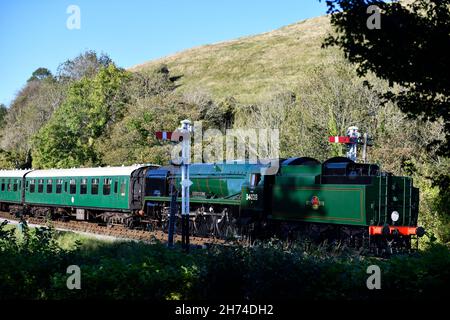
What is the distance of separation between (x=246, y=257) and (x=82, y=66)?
86.2 meters

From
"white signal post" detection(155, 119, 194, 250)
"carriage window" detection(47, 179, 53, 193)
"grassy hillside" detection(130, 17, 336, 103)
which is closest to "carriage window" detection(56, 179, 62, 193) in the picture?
"carriage window" detection(47, 179, 53, 193)

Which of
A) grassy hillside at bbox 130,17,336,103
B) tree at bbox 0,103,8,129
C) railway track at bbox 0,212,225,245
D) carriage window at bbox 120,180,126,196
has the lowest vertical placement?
railway track at bbox 0,212,225,245

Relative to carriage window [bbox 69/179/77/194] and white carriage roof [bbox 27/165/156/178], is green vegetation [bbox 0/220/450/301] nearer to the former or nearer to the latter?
white carriage roof [bbox 27/165/156/178]

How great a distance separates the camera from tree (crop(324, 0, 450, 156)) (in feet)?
30.0

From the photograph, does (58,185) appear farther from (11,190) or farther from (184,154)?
(184,154)

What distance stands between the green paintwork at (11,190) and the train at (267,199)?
776cm

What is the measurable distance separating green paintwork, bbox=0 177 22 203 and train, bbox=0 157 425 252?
A: 776 cm

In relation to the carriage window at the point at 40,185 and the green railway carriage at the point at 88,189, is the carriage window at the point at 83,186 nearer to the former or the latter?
the green railway carriage at the point at 88,189

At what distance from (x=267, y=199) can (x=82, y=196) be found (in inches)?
575

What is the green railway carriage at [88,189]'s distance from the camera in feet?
94.9

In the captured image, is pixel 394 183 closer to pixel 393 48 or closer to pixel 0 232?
pixel 393 48
